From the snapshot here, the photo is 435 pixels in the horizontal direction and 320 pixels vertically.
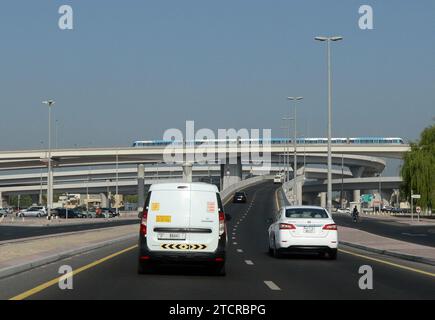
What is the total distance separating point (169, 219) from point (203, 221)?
2.49ft

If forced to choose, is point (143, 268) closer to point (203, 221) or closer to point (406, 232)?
point (203, 221)

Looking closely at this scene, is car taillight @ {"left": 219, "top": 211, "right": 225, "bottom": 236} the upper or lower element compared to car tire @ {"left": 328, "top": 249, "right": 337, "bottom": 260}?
upper

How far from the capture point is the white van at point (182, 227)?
1725cm

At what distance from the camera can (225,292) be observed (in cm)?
1441

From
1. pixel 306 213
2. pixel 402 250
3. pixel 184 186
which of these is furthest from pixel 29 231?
pixel 184 186

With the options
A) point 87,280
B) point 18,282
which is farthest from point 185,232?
point 18,282

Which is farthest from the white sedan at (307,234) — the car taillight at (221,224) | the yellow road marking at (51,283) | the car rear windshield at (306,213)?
the car taillight at (221,224)

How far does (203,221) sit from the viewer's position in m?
17.4

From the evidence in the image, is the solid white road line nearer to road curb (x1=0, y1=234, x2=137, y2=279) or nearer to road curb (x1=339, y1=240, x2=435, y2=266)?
road curb (x1=0, y1=234, x2=137, y2=279)

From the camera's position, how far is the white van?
17.2m

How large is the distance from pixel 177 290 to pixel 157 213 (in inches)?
123

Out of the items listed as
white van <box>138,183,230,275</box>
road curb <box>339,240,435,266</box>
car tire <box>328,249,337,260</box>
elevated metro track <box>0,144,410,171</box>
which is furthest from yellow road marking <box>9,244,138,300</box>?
elevated metro track <box>0,144,410,171</box>
